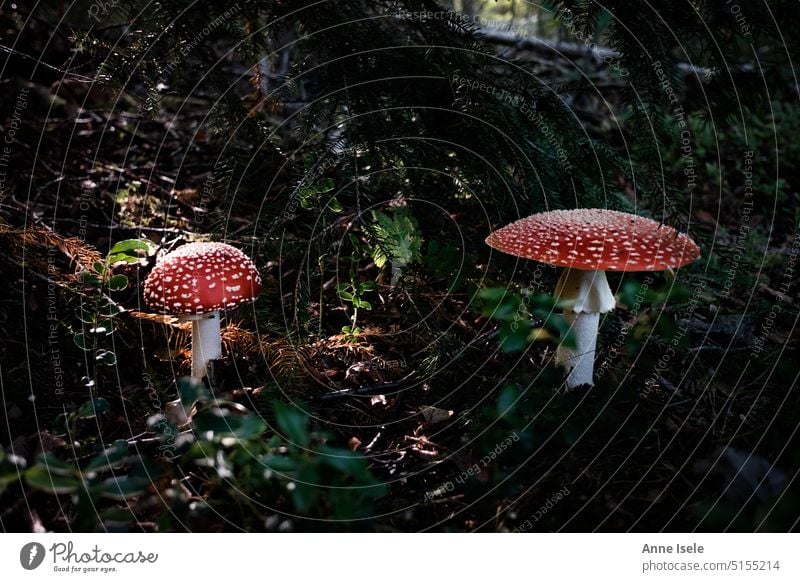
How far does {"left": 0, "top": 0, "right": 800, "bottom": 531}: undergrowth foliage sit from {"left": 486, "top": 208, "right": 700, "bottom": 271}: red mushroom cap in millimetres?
132

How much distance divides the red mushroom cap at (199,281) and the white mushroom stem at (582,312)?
1423 millimetres

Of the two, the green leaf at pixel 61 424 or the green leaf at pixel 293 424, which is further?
the green leaf at pixel 61 424

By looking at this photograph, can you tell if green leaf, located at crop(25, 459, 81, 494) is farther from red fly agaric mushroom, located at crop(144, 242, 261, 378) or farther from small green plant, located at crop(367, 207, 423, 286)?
small green plant, located at crop(367, 207, 423, 286)

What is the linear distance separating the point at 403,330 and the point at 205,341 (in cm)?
98

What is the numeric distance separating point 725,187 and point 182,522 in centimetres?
598

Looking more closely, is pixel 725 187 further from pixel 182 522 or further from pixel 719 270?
pixel 182 522

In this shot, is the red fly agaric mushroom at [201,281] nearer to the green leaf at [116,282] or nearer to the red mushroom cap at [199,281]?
the red mushroom cap at [199,281]

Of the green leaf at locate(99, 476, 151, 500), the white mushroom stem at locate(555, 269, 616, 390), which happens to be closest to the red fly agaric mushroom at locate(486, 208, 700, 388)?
the white mushroom stem at locate(555, 269, 616, 390)

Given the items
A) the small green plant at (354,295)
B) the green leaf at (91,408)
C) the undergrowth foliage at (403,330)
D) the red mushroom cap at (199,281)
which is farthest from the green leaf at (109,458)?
the small green plant at (354,295)

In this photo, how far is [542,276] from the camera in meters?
2.98

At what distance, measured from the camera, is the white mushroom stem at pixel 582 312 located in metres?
2.62

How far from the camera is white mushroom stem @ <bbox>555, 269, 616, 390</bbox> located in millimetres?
2625

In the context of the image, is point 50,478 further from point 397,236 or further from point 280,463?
point 397,236

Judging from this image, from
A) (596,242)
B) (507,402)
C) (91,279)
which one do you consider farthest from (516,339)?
(91,279)
